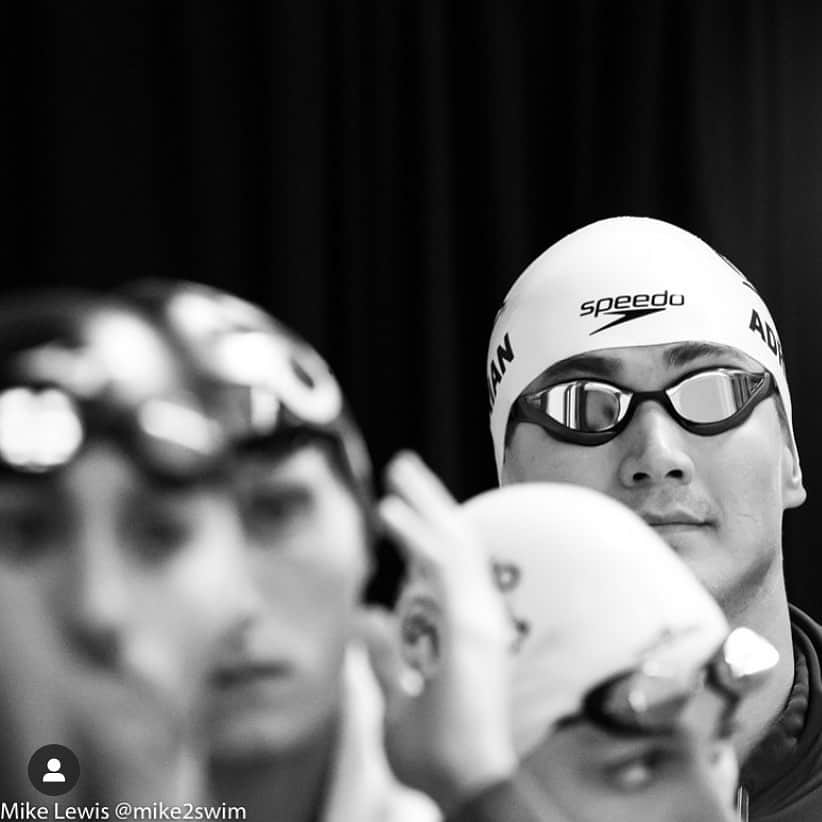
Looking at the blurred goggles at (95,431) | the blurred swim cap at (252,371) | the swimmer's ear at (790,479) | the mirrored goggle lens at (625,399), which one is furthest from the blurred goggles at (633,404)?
the blurred goggles at (95,431)

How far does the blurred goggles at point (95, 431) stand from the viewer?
23.9 inches

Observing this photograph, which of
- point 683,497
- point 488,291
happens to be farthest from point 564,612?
point 488,291

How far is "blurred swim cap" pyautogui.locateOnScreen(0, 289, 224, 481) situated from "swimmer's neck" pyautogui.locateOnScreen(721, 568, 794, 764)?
1007 mm

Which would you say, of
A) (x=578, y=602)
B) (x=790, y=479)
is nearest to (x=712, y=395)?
(x=790, y=479)

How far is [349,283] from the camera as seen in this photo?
2387 mm

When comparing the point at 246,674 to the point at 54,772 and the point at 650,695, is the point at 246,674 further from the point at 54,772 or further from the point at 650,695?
the point at 650,695

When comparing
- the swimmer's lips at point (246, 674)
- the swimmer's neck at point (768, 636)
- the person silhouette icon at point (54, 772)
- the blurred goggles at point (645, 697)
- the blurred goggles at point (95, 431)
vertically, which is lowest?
the swimmer's neck at point (768, 636)

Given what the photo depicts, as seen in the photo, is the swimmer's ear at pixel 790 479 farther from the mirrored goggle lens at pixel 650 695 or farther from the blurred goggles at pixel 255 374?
the blurred goggles at pixel 255 374

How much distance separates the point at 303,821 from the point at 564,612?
17 cm

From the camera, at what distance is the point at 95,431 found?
2.02 feet

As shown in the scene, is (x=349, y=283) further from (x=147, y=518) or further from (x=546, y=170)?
(x=147, y=518)

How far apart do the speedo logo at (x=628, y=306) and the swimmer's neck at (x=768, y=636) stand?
12.7 inches

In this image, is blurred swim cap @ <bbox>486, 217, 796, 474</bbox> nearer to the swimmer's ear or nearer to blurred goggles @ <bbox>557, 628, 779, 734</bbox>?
the swimmer's ear

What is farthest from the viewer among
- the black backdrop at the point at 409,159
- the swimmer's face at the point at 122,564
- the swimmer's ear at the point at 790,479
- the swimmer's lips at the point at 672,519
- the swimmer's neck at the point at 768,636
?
the black backdrop at the point at 409,159
